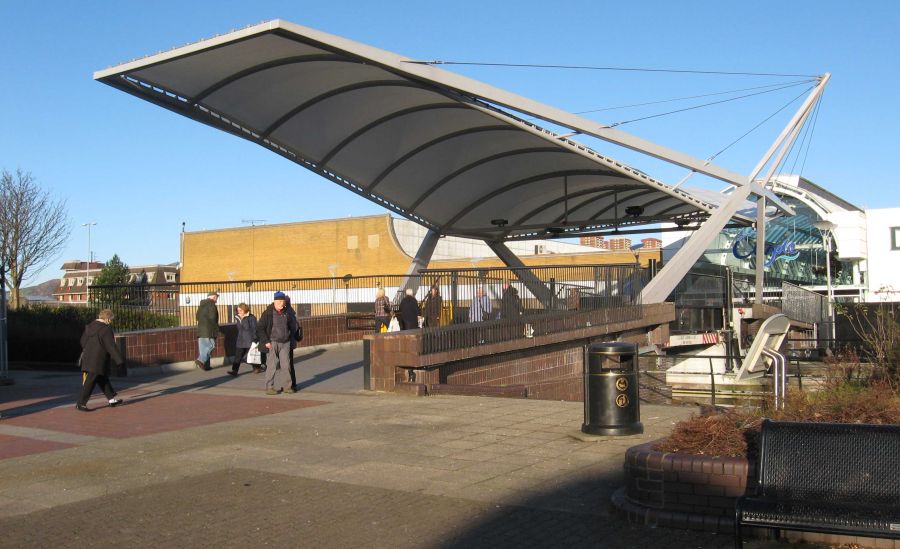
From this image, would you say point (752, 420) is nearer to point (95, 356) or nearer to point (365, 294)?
point (95, 356)

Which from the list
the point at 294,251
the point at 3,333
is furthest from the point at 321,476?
the point at 294,251

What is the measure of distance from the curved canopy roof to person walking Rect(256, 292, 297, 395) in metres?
5.75

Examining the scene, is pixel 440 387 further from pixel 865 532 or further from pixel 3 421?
pixel 865 532

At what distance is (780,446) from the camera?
5531mm

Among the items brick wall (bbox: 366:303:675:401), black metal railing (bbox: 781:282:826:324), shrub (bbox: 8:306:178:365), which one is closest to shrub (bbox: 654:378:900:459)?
brick wall (bbox: 366:303:675:401)

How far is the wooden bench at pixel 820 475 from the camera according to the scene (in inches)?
203

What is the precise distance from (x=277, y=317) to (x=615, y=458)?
306 inches

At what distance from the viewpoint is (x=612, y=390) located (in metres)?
9.55

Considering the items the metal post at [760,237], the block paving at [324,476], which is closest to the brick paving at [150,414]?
the block paving at [324,476]

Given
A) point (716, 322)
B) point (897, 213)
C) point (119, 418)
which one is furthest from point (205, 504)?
point (897, 213)

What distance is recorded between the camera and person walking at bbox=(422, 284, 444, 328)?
53.5 ft

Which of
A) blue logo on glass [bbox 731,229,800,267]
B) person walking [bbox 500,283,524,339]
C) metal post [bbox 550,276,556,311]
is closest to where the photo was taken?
person walking [bbox 500,283,524,339]

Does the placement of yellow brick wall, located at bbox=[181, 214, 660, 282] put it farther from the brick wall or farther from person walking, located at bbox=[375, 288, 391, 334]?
the brick wall

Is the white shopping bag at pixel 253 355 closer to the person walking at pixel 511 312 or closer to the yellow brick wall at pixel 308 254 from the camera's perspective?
the person walking at pixel 511 312
